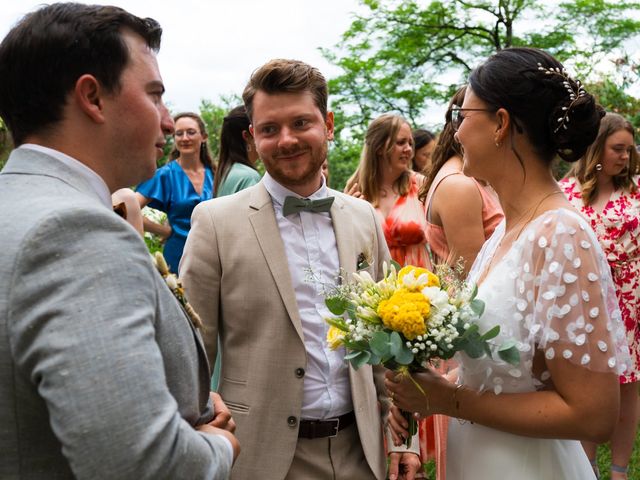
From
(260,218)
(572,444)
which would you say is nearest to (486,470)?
(572,444)

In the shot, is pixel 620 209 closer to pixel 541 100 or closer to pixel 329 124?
pixel 329 124

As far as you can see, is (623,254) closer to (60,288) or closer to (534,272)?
(534,272)

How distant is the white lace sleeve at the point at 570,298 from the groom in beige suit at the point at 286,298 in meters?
0.84

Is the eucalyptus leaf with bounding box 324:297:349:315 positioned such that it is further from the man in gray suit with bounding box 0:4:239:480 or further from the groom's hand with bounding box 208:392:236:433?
the man in gray suit with bounding box 0:4:239:480

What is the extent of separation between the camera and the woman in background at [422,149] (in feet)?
27.8

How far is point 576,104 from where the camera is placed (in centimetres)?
264

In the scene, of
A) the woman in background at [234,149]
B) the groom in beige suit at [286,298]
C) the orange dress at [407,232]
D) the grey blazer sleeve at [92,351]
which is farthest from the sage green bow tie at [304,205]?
the orange dress at [407,232]

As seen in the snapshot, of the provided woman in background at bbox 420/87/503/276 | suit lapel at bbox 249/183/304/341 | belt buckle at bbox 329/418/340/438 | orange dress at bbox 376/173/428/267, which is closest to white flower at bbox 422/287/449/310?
suit lapel at bbox 249/183/304/341

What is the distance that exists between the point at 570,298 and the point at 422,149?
634 cm

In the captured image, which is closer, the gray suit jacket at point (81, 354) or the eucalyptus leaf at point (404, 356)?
the gray suit jacket at point (81, 354)

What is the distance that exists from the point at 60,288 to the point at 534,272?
1.71 meters

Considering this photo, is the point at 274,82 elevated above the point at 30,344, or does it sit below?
above

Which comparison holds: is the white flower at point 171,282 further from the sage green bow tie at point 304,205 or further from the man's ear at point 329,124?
the man's ear at point 329,124

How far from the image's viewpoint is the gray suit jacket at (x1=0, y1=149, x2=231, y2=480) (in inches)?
51.7
